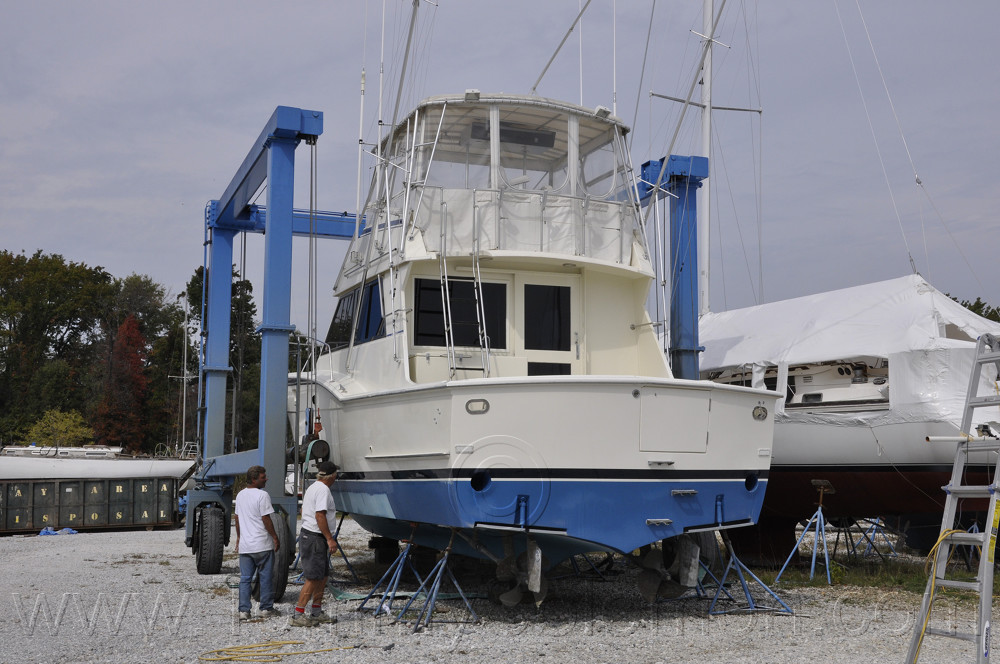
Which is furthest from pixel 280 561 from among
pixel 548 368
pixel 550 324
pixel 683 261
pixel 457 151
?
pixel 683 261

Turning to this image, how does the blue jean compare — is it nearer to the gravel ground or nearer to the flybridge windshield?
the gravel ground

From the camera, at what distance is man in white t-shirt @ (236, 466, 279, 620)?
8766 mm

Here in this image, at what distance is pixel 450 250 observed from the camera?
10.4 metres

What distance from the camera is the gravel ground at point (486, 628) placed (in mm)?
7457

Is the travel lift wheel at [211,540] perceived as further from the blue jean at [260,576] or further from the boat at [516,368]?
the blue jean at [260,576]

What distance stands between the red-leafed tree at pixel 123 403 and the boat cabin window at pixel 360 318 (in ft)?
125

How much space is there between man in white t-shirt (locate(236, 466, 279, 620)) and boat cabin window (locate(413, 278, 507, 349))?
255 centimetres

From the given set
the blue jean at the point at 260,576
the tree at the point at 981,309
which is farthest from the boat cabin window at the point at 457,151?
the tree at the point at 981,309

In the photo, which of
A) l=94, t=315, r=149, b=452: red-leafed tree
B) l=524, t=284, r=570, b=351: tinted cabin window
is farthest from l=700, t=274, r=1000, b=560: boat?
l=94, t=315, r=149, b=452: red-leafed tree

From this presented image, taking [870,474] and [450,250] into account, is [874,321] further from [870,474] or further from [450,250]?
[450,250]

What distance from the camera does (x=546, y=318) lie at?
10.7 meters

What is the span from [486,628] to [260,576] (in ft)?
7.29

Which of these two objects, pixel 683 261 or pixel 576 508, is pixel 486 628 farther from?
pixel 683 261

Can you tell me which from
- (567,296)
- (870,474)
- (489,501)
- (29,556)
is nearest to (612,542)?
(489,501)
